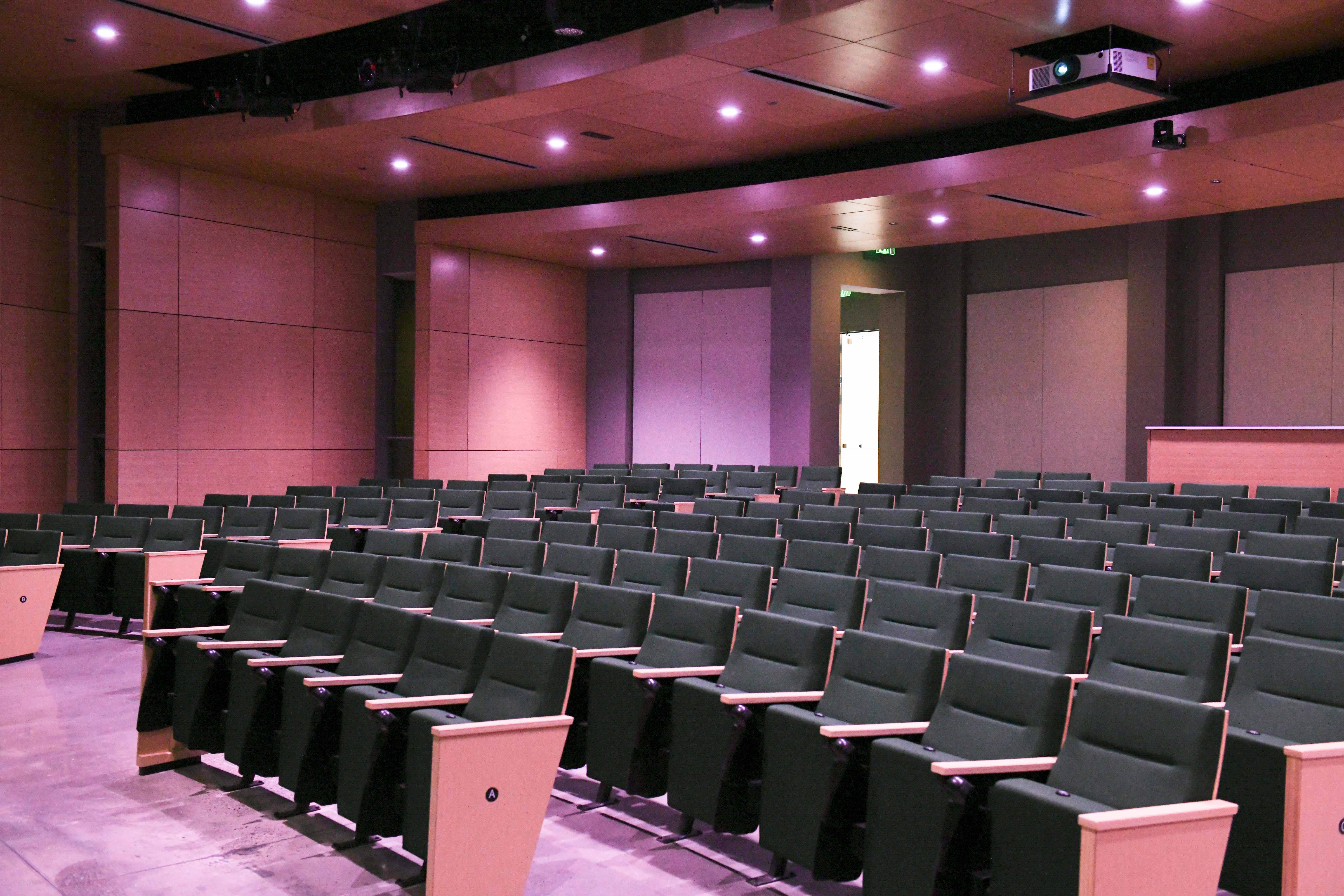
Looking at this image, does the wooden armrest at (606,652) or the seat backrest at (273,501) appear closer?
the wooden armrest at (606,652)

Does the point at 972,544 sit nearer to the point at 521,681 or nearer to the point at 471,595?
the point at 471,595

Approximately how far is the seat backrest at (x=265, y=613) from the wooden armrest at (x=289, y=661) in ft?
1.10

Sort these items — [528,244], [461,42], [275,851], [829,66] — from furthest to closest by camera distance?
[528,244], [461,42], [829,66], [275,851]

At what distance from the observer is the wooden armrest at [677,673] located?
150 inches

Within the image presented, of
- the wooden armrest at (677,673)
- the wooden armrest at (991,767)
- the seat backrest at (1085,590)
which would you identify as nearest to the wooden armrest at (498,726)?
the wooden armrest at (677,673)

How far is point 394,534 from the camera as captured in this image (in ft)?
20.9

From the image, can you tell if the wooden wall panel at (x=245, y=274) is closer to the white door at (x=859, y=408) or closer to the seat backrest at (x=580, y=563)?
the white door at (x=859, y=408)

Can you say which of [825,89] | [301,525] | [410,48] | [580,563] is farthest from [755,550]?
[410,48]

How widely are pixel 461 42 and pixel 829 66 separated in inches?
116

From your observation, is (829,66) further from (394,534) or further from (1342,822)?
(1342,822)

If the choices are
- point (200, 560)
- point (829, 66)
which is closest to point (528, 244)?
point (829, 66)

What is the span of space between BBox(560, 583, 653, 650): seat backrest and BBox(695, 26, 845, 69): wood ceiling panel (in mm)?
3853

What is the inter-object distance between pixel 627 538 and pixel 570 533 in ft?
1.59

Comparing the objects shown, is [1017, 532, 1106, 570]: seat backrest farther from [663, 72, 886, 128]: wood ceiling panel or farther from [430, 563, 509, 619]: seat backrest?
[663, 72, 886, 128]: wood ceiling panel
